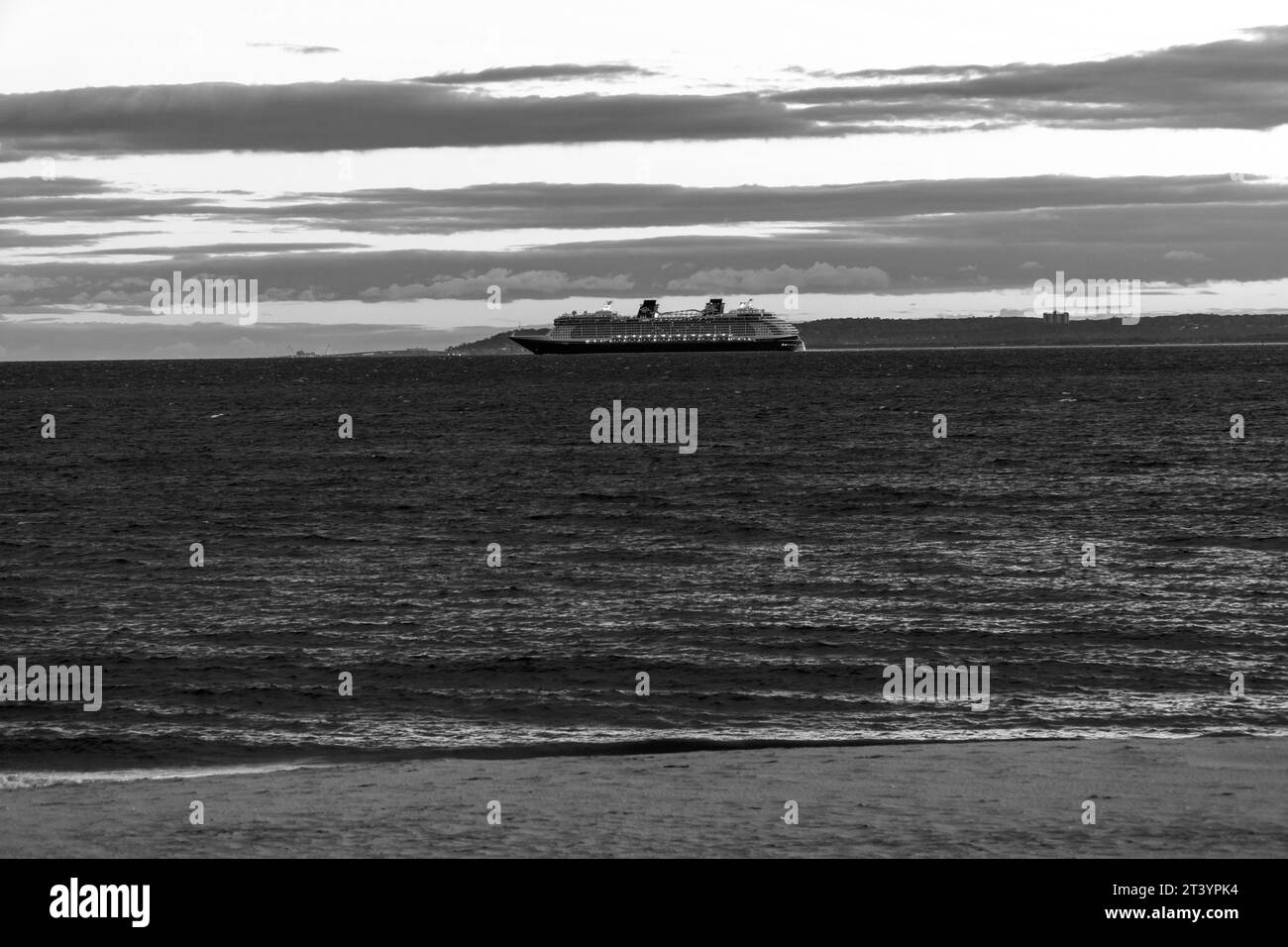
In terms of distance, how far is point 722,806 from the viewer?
14.6 m

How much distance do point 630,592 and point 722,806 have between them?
1774 cm

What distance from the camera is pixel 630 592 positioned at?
32.2 metres

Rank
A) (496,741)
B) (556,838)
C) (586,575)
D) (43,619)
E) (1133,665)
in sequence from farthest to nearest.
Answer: (586,575)
(43,619)
(1133,665)
(496,741)
(556,838)

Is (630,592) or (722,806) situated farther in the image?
(630,592)

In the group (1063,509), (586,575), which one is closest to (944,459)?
(1063,509)

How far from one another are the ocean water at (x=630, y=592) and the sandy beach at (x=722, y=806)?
3051 millimetres

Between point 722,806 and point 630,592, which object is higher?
point 630,592

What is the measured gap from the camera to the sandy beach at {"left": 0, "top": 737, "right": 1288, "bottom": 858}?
12781 mm

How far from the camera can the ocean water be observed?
70.0ft

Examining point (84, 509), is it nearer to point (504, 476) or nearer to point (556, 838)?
point (504, 476)

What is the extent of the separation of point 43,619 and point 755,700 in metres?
15.8

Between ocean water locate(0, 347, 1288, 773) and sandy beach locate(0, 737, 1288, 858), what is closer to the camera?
sandy beach locate(0, 737, 1288, 858)

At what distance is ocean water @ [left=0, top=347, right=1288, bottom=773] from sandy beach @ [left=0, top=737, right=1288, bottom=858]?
3.05m

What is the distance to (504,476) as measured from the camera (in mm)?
60594
